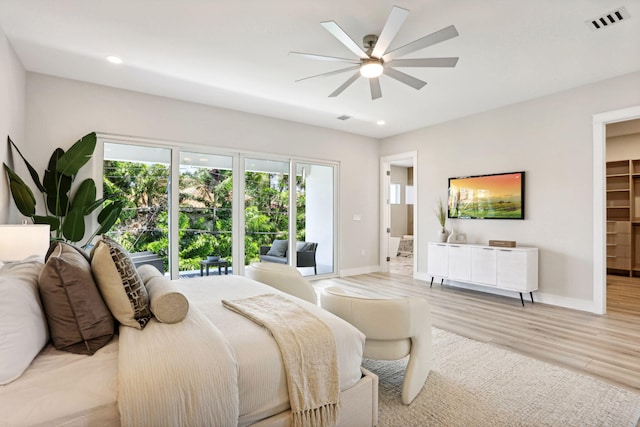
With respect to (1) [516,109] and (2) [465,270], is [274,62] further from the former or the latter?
(2) [465,270]

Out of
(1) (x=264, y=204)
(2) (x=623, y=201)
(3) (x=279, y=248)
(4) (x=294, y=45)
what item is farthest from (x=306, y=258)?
(2) (x=623, y=201)

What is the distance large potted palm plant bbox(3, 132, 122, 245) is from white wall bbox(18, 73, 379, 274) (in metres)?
0.35

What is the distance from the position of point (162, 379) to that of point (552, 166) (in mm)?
5118

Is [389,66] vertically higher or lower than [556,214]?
higher

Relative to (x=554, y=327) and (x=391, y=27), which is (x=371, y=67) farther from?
(x=554, y=327)

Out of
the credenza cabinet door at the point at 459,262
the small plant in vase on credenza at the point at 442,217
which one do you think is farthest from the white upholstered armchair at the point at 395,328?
the small plant in vase on credenza at the point at 442,217

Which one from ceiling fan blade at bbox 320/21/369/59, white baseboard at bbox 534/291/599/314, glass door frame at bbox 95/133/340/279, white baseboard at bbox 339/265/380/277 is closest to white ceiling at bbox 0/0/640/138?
ceiling fan blade at bbox 320/21/369/59

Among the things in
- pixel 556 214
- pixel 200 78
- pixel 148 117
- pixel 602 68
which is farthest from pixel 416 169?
pixel 148 117

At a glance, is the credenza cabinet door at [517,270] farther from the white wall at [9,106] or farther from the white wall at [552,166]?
the white wall at [9,106]

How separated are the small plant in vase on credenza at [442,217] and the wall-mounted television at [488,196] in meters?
0.12

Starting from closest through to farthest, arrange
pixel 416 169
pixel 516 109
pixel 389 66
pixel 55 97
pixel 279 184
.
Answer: pixel 389 66 → pixel 55 97 → pixel 516 109 → pixel 279 184 → pixel 416 169

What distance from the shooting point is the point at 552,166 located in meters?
4.48

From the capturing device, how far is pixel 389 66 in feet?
10.1

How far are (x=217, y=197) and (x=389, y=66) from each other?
126 inches
